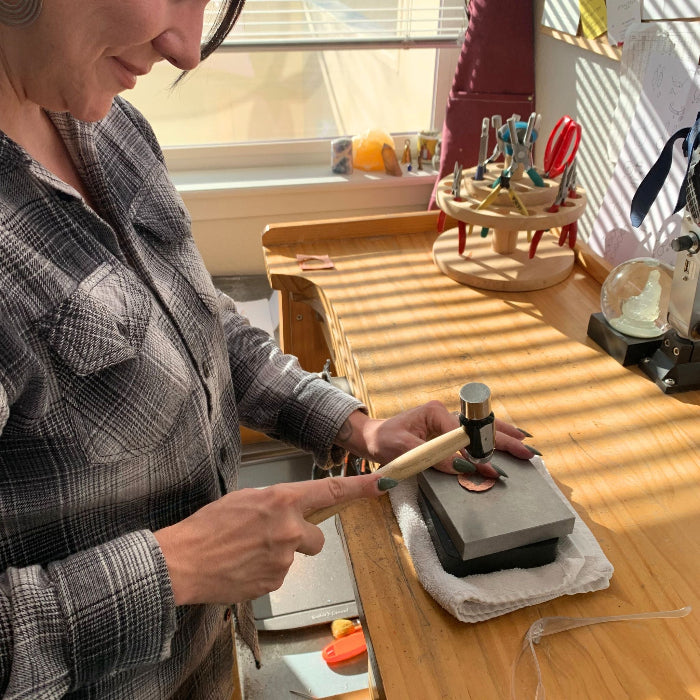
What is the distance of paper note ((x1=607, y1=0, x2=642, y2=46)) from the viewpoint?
1312 millimetres

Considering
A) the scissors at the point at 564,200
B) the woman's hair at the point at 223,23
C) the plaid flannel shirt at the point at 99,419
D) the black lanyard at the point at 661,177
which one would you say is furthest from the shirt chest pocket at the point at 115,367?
the scissors at the point at 564,200

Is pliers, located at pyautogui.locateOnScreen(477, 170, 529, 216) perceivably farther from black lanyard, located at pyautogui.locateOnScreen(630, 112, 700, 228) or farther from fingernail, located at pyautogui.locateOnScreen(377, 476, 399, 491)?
fingernail, located at pyautogui.locateOnScreen(377, 476, 399, 491)

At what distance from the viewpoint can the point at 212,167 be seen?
2.24 metres

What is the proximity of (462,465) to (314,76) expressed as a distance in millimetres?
1694

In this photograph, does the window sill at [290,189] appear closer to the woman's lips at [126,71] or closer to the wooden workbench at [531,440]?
the wooden workbench at [531,440]

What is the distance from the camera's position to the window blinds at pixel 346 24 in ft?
6.63

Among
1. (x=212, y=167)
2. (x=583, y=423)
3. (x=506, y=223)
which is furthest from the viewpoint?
(x=212, y=167)

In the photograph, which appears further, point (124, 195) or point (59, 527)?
point (124, 195)

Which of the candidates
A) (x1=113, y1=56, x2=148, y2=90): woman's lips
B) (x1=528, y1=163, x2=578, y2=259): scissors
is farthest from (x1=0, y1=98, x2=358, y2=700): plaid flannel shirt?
(x1=528, y1=163, x2=578, y2=259): scissors

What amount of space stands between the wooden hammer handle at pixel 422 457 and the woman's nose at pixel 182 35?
466 millimetres

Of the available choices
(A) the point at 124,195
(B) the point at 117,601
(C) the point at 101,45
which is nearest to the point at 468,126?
(A) the point at 124,195

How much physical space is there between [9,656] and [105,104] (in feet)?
1.60

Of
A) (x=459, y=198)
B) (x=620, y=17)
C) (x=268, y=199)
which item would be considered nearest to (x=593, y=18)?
(x=620, y=17)

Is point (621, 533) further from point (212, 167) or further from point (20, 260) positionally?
point (212, 167)
